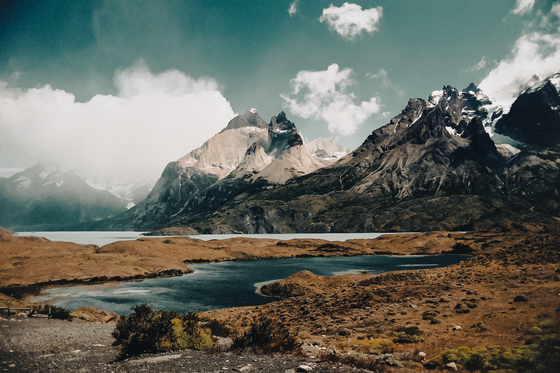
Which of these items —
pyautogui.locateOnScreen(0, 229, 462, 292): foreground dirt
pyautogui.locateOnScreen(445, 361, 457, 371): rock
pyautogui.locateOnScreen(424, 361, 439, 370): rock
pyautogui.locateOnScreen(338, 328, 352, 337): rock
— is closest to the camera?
pyautogui.locateOnScreen(445, 361, 457, 371): rock

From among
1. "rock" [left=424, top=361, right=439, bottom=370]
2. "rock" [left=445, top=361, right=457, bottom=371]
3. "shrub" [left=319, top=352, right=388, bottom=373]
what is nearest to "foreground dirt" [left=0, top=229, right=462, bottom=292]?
"shrub" [left=319, top=352, right=388, bottom=373]

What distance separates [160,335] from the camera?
740 inches

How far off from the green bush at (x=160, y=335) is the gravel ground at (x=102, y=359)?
71 centimetres

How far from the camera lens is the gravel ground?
14.9 m

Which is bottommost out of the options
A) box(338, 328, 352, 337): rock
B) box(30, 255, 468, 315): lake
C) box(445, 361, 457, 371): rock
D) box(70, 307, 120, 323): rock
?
box(30, 255, 468, 315): lake

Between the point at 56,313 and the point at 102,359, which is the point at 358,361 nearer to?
the point at 102,359

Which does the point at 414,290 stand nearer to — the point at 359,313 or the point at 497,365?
the point at 359,313

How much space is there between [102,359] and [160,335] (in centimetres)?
303

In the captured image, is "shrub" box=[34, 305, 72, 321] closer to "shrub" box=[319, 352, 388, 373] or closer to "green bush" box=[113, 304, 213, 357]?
"green bush" box=[113, 304, 213, 357]

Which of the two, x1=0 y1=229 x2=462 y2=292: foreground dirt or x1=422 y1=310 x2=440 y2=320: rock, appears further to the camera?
x1=0 y1=229 x2=462 y2=292: foreground dirt

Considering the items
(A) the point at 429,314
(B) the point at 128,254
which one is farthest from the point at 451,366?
(B) the point at 128,254

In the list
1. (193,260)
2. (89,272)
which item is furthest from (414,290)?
(193,260)

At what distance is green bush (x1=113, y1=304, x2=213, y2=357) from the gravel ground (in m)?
0.71

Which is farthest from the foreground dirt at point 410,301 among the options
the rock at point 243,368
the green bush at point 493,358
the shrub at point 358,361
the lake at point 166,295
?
the rock at point 243,368
